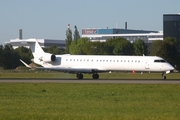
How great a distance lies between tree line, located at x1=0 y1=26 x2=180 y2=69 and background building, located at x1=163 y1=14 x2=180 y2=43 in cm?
1067

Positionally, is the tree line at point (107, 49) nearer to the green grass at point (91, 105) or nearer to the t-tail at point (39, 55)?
the t-tail at point (39, 55)

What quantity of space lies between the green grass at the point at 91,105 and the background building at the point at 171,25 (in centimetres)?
12021

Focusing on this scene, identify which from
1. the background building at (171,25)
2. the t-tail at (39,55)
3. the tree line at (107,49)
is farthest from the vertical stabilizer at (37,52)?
the background building at (171,25)

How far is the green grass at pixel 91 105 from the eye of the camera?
23016 mm

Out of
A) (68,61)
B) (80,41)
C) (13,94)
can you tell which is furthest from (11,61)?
(13,94)

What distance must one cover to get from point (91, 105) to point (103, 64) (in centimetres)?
3576

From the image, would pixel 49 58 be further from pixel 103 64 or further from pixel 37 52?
pixel 103 64

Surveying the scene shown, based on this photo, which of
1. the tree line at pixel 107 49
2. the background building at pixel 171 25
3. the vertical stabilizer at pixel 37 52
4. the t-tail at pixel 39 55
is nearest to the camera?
the t-tail at pixel 39 55

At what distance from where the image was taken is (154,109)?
2573cm

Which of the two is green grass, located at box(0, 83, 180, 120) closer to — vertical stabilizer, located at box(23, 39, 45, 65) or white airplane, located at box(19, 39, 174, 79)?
white airplane, located at box(19, 39, 174, 79)

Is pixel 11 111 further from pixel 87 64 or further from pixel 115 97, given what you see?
pixel 87 64

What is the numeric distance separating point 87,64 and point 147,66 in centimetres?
736

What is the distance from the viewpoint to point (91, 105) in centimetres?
2738

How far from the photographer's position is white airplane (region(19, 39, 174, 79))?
202ft
